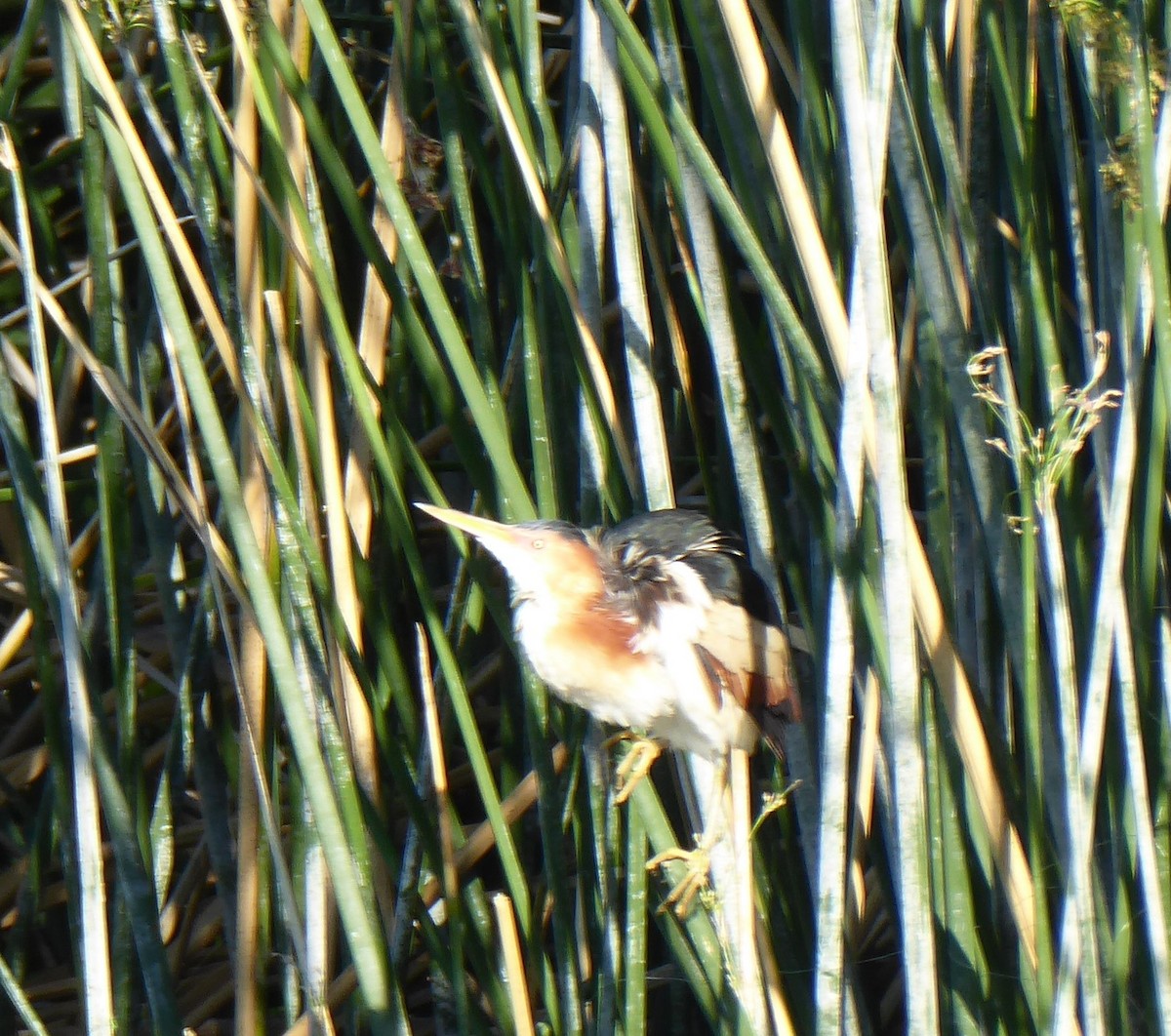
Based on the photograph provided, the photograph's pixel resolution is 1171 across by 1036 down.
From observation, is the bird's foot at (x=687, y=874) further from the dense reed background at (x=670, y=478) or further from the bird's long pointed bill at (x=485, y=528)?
the bird's long pointed bill at (x=485, y=528)

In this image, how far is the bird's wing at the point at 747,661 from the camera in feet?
3.60

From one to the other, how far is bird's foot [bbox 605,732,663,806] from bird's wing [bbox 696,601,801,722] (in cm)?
8

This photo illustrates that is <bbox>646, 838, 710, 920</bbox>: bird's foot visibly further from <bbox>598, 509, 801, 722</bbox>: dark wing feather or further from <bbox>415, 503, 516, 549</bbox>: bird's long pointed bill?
<bbox>415, 503, 516, 549</bbox>: bird's long pointed bill

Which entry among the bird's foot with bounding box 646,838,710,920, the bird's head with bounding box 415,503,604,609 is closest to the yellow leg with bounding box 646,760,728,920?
the bird's foot with bounding box 646,838,710,920

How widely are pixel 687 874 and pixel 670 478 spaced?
0.32m

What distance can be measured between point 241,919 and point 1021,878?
0.63m

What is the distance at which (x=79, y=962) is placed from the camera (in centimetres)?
116

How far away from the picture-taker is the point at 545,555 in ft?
3.49

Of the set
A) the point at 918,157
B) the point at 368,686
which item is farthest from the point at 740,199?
the point at 368,686

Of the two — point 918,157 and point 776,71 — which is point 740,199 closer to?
point 918,157

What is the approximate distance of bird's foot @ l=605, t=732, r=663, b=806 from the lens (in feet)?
3.30

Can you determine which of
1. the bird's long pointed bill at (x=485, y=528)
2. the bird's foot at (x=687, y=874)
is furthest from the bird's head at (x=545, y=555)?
the bird's foot at (x=687, y=874)

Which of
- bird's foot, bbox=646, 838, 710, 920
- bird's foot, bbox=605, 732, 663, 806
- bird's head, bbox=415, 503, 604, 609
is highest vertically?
bird's head, bbox=415, 503, 604, 609

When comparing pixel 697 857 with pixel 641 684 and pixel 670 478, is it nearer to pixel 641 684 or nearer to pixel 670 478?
pixel 641 684
